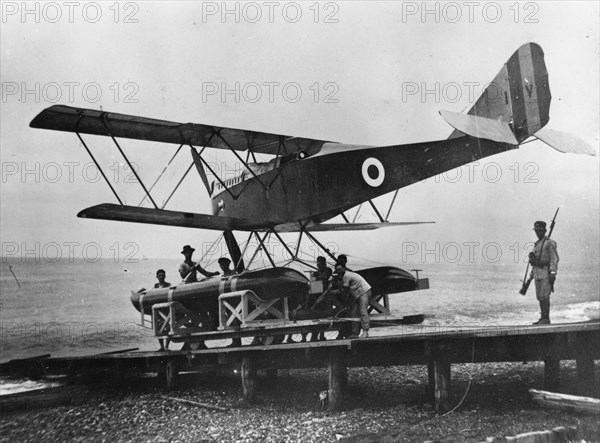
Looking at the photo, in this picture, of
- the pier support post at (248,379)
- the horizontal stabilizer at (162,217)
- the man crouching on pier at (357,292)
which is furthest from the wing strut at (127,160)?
the man crouching on pier at (357,292)

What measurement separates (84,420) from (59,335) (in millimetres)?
26135

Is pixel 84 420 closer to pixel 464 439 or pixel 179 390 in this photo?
pixel 179 390

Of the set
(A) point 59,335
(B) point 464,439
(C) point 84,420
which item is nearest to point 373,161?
(B) point 464,439

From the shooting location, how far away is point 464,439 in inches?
270

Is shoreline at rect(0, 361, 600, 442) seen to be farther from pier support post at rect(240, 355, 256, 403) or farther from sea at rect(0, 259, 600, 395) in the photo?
sea at rect(0, 259, 600, 395)

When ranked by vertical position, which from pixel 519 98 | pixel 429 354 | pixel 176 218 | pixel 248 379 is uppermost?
pixel 519 98

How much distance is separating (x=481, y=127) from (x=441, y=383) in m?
4.09

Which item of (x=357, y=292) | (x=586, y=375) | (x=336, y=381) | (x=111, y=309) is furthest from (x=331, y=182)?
(x=111, y=309)

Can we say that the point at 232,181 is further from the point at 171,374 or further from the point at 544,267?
the point at 544,267

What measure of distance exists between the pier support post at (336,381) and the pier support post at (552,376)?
10.9 ft

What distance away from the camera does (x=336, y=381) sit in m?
9.03

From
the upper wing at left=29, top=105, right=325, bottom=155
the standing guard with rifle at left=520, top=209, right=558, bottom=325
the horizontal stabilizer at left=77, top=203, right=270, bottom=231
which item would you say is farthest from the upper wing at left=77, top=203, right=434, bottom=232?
the standing guard with rifle at left=520, top=209, right=558, bottom=325

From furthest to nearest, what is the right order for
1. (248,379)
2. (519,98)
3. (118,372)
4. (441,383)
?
(118,372) → (248,379) → (519,98) → (441,383)

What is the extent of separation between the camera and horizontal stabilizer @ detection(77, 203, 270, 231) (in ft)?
31.3
